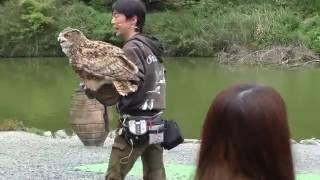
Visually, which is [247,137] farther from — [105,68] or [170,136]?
[170,136]

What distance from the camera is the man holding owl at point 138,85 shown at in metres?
3.81

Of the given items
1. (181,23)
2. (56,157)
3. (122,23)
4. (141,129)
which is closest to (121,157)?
(141,129)

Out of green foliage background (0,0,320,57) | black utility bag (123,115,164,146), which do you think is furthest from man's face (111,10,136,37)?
green foliage background (0,0,320,57)

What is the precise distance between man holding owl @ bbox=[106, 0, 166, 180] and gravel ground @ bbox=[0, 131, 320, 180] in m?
2.15

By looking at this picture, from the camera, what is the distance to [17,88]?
766 inches

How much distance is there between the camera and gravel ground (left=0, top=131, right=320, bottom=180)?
21.4 ft

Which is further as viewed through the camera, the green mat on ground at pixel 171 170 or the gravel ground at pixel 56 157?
the gravel ground at pixel 56 157

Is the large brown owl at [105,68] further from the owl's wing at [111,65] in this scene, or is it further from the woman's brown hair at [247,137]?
the woman's brown hair at [247,137]

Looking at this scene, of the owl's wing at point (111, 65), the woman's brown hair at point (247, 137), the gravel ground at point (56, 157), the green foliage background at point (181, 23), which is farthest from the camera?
the green foliage background at point (181, 23)

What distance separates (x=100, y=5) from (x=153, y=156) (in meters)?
32.2

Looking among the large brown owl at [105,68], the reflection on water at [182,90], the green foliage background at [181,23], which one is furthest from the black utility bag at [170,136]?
the green foliage background at [181,23]

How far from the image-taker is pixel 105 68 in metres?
3.82

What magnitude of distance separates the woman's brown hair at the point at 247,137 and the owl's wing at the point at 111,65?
2.12 m

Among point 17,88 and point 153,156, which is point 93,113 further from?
point 17,88
